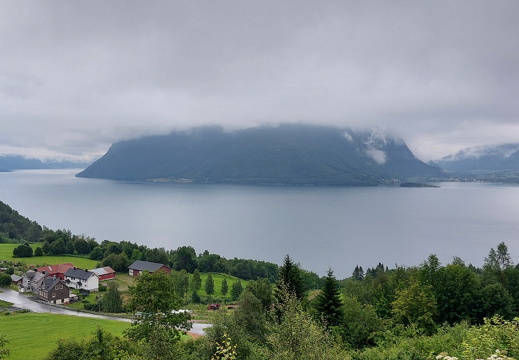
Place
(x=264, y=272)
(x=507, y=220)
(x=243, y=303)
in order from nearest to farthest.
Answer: (x=243, y=303) → (x=264, y=272) → (x=507, y=220)

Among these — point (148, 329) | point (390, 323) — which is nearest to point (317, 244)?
point (390, 323)

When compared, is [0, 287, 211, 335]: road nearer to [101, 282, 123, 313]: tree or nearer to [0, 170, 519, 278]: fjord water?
[101, 282, 123, 313]: tree

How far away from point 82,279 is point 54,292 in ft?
22.6

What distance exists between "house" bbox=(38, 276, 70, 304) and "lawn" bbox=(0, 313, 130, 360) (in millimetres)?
9947

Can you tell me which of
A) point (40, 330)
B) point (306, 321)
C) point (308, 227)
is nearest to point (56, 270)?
point (40, 330)

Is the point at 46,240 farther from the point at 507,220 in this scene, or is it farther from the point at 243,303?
the point at 507,220

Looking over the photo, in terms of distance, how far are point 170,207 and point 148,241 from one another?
6584 centimetres

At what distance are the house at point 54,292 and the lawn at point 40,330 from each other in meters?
9.95

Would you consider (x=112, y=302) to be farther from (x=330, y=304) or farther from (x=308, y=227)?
(x=308, y=227)

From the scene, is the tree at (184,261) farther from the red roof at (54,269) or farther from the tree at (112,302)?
the tree at (112,302)

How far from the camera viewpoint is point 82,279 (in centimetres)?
5197

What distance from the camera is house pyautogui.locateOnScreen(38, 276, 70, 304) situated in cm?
4475

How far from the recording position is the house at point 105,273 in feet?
188

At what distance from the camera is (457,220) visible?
13275cm
